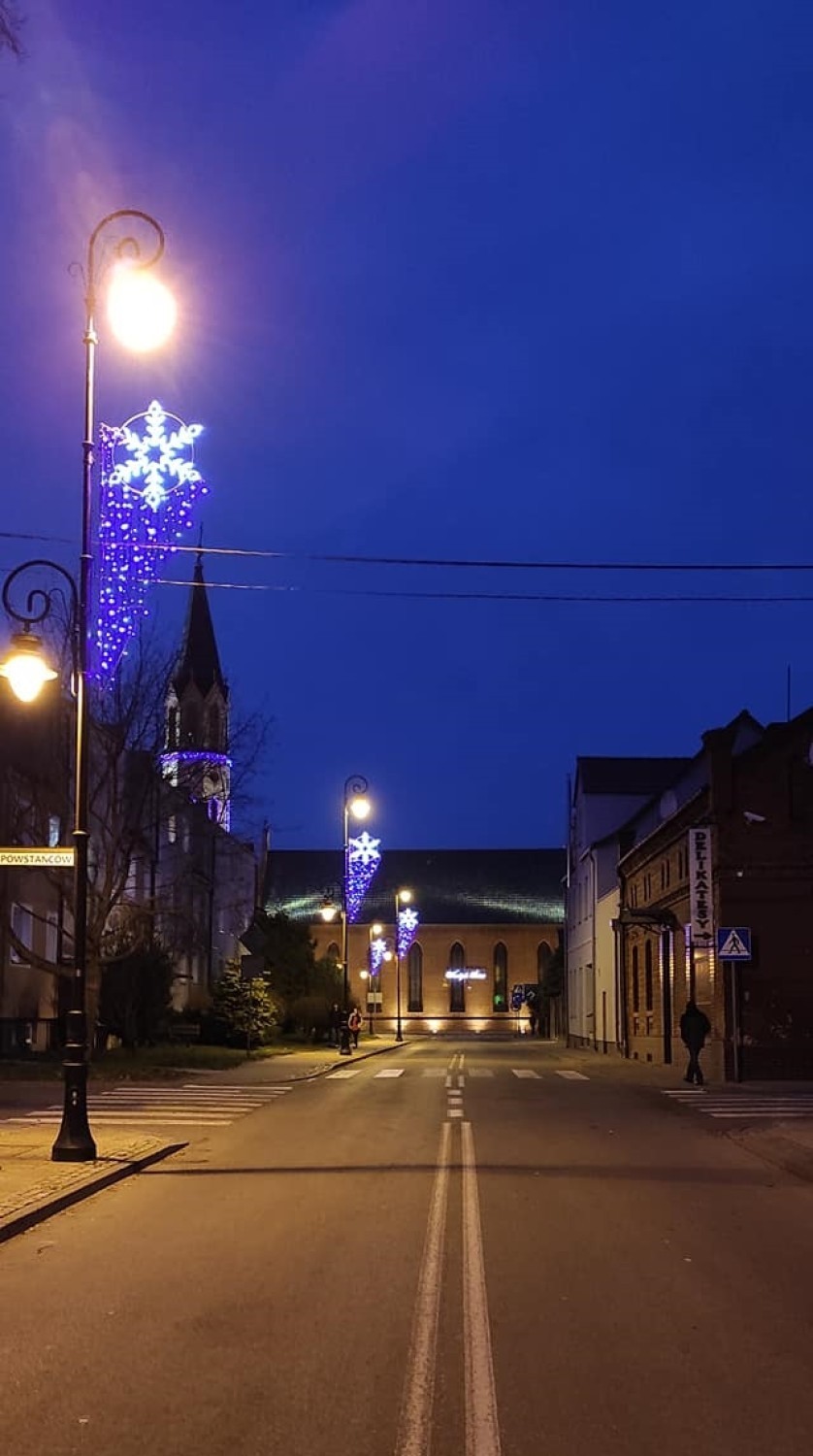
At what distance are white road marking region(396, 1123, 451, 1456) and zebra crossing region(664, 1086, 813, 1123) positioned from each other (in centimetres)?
1141

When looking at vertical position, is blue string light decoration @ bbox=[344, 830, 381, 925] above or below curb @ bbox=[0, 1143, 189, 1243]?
above

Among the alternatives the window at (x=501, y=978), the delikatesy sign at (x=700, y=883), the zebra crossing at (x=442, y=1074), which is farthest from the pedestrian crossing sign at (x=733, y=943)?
the window at (x=501, y=978)

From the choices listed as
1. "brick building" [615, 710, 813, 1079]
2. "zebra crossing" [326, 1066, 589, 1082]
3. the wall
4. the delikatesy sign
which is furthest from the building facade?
the wall

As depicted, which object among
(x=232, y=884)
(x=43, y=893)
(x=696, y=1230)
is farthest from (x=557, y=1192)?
(x=232, y=884)

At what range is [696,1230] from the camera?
11016 millimetres

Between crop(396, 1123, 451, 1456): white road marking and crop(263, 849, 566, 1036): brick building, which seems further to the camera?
crop(263, 849, 566, 1036): brick building

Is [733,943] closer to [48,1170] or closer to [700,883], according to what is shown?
[700,883]

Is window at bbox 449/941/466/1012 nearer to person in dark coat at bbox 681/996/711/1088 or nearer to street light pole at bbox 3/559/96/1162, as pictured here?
person in dark coat at bbox 681/996/711/1088

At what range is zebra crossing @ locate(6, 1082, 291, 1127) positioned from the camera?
67.1 feet

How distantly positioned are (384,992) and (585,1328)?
105469mm

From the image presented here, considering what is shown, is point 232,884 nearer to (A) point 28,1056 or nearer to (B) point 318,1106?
(A) point 28,1056

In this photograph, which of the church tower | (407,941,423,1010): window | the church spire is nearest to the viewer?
the church tower

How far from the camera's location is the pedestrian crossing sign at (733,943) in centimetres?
2722

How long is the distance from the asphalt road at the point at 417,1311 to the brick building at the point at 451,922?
309 ft
